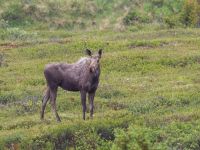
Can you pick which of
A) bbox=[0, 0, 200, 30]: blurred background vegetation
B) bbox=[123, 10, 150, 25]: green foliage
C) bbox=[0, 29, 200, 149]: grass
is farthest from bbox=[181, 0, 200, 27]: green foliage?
bbox=[0, 29, 200, 149]: grass

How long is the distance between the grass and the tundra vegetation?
4 cm

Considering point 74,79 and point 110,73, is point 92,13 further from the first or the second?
point 74,79

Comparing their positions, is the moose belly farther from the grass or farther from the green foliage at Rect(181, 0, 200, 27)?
the green foliage at Rect(181, 0, 200, 27)

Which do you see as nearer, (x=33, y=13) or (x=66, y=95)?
(x=66, y=95)

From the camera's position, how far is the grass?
20844mm

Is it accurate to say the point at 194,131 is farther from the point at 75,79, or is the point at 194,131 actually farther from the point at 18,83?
the point at 18,83

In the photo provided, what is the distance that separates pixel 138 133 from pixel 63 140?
6.61m

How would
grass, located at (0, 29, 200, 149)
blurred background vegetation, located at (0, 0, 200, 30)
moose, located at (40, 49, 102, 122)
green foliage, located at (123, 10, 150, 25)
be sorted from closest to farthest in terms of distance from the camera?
1. grass, located at (0, 29, 200, 149)
2. moose, located at (40, 49, 102, 122)
3. blurred background vegetation, located at (0, 0, 200, 30)
4. green foliage, located at (123, 10, 150, 25)

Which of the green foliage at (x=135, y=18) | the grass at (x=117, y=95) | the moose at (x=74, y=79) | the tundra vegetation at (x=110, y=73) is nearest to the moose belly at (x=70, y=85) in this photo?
the moose at (x=74, y=79)

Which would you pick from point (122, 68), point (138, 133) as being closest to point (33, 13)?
point (122, 68)

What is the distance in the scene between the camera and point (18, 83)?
107ft

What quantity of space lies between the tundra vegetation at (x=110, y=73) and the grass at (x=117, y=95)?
4 centimetres

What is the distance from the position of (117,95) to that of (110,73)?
627 cm

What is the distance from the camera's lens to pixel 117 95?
96.7 ft
